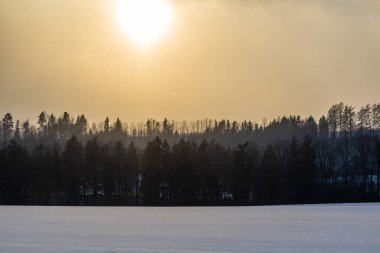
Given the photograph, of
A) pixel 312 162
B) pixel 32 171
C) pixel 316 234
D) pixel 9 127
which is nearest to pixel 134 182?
pixel 32 171

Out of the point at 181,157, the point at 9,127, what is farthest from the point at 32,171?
the point at 9,127

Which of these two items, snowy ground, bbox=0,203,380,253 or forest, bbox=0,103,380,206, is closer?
snowy ground, bbox=0,203,380,253

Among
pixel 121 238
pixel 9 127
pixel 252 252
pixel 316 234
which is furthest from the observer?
pixel 9 127

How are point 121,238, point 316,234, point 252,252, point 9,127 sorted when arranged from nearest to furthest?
1. point 252,252
2. point 121,238
3. point 316,234
4. point 9,127

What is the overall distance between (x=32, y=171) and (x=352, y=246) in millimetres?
80996

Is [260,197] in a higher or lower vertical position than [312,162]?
lower

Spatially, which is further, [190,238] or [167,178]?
[167,178]

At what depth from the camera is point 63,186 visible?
94.2 meters

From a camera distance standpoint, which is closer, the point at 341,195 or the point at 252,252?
the point at 252,252

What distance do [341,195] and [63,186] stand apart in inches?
2063

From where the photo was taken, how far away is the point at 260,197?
91.6 meters

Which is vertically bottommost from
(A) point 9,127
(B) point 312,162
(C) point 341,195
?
(C) point 341,195

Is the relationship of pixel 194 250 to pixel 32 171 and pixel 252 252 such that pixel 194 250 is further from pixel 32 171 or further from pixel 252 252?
pixel 32 171

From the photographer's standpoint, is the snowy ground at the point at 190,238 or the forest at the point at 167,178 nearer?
the snowy ground at the point at 190,238
